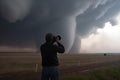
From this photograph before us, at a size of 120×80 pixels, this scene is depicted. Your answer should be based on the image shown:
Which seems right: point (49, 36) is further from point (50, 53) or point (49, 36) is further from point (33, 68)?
point (33, 68)

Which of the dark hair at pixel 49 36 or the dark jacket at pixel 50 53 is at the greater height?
the dark hair at pixel 49 36

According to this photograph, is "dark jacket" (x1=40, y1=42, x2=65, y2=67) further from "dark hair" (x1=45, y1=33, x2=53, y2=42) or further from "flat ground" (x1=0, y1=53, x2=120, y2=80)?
"flat ground" (x1=0, y1=53, x2=120, y2=80)

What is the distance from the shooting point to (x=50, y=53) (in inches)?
234

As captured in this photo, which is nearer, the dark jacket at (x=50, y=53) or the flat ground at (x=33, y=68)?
the dark jacket at (x=50, y=53)

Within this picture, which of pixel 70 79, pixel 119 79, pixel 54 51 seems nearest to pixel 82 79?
pixel 70 79

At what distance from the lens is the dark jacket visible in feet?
19.0

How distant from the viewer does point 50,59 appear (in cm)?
585

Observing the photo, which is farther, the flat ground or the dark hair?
the flat ground

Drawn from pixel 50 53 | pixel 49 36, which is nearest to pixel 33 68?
pixel 50 53

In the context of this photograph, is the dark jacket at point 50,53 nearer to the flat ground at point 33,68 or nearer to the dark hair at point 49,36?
the dark hair at point 49,36

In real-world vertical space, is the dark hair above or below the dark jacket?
above

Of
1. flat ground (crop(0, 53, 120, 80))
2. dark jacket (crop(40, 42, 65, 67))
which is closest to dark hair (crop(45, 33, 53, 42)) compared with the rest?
dark jacket (crop(40, 42, 65, 67))

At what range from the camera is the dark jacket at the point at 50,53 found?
228 inches

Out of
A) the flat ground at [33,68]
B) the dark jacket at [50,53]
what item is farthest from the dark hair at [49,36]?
the flat ground at [33,68]
